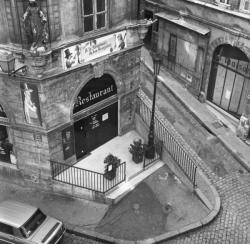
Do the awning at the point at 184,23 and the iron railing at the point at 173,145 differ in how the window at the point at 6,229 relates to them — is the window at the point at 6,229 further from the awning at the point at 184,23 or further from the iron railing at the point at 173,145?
the awning at the point at 184,23

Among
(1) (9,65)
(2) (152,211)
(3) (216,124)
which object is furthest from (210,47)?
(1) (9,65)

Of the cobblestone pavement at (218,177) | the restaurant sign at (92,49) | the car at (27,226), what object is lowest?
the cobblestone pavement at (218,177)

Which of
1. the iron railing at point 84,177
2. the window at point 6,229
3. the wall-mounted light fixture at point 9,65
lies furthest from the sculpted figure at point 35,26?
the window at point 6,229

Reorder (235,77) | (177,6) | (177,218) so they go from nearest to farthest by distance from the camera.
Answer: (177,218), (235,77), (177,6)

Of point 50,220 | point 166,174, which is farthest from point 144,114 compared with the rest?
point 50,220

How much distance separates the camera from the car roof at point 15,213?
44.0 ft

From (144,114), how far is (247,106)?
17.2 feet

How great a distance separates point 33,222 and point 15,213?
76 cm

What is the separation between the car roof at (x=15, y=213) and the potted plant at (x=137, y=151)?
5549 mm

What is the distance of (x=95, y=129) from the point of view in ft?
59.1

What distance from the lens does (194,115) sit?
21.6 metres

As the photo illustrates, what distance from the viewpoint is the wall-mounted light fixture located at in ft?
43.6

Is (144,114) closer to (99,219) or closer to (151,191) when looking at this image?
(151,191)

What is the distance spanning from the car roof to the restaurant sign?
558 cm
